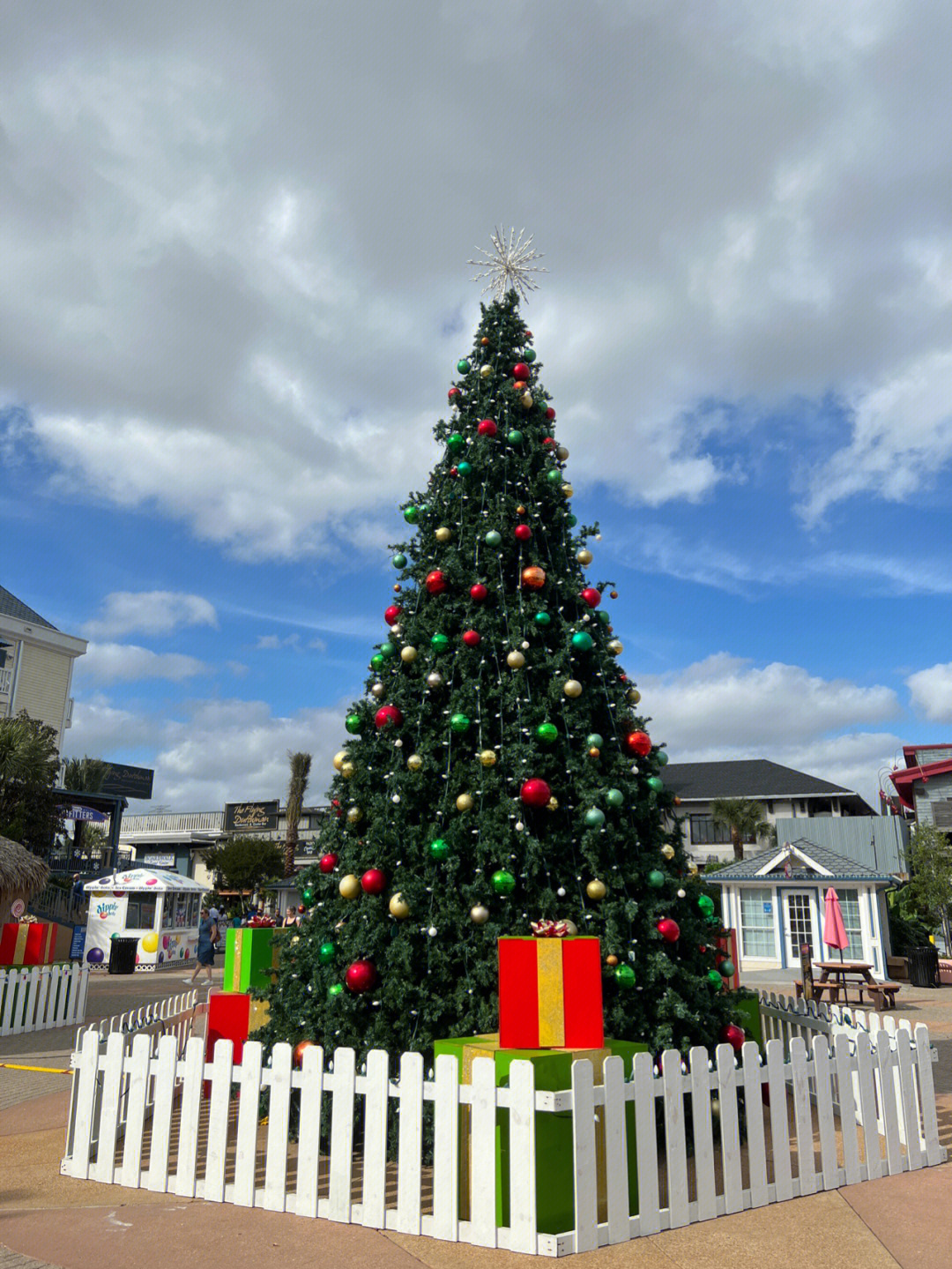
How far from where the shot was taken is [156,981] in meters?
20.9

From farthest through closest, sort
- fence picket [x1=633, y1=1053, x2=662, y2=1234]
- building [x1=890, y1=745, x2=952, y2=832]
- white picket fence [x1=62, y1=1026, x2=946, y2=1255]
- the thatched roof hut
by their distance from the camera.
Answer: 1. building [x1=890, y1=745, x2=952, y2=832]
2. the thatched roof hut
3. fence picket [x1=633, y1=1053, x2=662, y2=1234]
4. white picket fence [x1=62, y1=1026, x2=946, y2=1255]

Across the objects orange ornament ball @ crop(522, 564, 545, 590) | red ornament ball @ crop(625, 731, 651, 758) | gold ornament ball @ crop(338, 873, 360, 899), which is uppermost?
orange ornament ball @ crop(522, 564, 545, 590)

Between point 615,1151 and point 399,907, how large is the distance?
212 cm

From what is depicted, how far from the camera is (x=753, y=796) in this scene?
143 feet

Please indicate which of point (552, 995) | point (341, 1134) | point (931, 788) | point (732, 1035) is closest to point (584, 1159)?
point (552, 995)

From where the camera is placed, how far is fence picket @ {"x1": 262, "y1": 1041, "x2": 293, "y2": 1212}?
488cm

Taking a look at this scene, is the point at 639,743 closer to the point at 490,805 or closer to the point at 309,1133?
the point at 490,805

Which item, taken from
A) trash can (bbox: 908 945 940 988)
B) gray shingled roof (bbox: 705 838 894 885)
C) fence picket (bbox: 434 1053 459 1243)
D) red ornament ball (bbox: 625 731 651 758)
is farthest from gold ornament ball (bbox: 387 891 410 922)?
trash can (bbox: 908 945 940 988)

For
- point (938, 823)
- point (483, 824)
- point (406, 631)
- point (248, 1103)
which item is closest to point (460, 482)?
point (406, 631)

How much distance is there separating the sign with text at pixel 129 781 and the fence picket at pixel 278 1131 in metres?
55.6

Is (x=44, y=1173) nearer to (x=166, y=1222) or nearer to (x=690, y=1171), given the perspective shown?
(x=166, y=1222)

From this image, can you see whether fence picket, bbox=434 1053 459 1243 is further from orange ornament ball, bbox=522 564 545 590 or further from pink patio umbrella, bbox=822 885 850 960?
pink patio umbrella, bbox=822 885 850 960

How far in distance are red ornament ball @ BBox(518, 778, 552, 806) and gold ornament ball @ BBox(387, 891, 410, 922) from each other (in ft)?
3.57

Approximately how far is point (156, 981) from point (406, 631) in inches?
685
